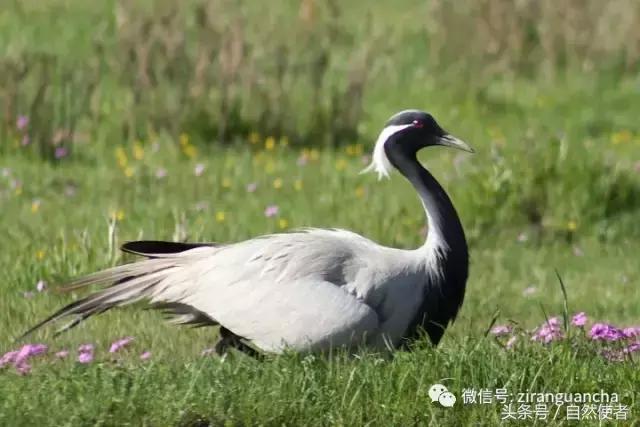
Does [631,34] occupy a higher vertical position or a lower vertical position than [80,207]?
higher

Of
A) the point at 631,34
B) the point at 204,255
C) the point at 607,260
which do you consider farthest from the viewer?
the point at 631,34

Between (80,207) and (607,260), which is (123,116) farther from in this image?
(607,260)

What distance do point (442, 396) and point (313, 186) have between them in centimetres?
525

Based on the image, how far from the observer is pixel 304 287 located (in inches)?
252

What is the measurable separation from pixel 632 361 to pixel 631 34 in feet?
30.0

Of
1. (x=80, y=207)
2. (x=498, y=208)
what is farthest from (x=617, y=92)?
(x=80, y=207)

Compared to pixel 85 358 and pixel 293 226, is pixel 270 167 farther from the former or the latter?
pixel 85 358

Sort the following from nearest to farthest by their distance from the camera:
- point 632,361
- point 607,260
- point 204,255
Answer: point 632,361, point 204,255, point 607,260

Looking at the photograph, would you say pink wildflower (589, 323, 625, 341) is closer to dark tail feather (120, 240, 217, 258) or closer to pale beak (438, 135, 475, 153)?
pale beak (438, 135, 475, 153)

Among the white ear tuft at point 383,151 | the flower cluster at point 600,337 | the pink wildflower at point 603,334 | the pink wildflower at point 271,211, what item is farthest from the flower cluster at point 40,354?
the pink wildflower at point 271,211

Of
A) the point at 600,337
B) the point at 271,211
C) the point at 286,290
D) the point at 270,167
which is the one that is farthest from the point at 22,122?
the point at 600,337

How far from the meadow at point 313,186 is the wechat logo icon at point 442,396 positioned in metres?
0.04

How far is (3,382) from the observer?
232 inches

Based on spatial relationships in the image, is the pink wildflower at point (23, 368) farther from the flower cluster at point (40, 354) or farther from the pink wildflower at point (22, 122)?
the pink wildflower at point (22, 122)
